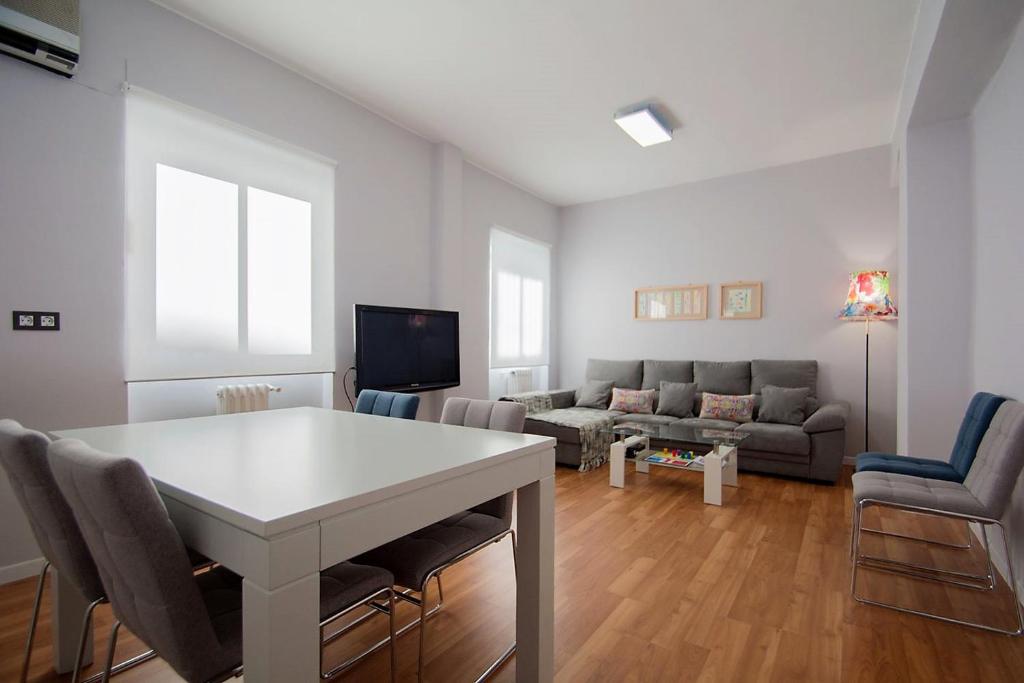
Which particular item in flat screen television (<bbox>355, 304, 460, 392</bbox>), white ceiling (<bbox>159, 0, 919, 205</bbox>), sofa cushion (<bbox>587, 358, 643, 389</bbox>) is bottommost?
sofa cushion (<bbox>587, 358, 643, 389</bbox>)

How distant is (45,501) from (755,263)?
561cm

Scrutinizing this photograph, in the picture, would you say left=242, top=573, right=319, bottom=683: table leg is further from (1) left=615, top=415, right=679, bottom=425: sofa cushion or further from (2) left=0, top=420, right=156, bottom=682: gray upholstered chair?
(1) left=615, top=415, right=679, bottom=425: sofa cushion

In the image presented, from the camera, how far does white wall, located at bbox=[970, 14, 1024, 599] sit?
2.22 m

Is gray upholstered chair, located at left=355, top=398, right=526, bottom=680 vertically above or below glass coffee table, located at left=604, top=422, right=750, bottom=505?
above

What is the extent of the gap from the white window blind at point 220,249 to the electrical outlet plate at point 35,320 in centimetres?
32

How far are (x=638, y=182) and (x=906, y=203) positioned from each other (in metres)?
2.73

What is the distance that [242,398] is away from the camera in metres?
3.03

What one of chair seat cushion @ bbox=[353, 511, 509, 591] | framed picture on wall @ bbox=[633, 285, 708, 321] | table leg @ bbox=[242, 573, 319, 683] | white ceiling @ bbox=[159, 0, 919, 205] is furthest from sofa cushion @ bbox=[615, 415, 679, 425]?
table leg @ bbox=[242, 573, 319, 683]

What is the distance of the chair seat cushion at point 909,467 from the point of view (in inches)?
96.8

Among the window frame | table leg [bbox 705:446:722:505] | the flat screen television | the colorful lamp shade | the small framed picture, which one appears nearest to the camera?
table leg [bbox 705:446:722:505]

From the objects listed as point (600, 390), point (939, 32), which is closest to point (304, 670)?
point (939, 32)

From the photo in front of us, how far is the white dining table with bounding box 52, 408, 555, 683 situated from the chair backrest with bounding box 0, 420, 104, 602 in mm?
174

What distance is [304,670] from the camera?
918 millimetres

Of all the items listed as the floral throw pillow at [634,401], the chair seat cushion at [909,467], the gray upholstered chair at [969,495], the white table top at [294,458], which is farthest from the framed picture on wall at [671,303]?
the white table top at [294,458]
